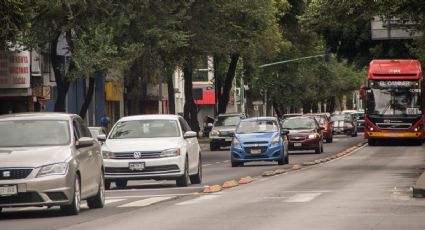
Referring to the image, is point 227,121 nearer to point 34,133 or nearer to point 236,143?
point 236,143

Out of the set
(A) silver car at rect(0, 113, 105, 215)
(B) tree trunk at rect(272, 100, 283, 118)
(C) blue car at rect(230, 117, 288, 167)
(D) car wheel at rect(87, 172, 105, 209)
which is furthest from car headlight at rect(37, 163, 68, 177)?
(B) tree trunk at rect(272, 100, 283, 118)

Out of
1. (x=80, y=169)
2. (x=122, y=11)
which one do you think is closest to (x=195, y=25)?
(x=122, y=11)

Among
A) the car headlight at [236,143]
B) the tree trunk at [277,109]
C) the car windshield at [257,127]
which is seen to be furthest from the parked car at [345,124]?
the car headlight at [236,143]

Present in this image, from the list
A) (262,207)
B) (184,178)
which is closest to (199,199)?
(262,207)

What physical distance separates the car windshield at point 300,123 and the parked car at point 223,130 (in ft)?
18.7

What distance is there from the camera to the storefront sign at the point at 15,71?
163 feet

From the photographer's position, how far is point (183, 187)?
88.2 feet

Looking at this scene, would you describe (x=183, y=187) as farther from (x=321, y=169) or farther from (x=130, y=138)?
(x=321, y=169)

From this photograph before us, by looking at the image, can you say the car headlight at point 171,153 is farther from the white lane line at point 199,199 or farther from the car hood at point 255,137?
the car hood at point 255,137

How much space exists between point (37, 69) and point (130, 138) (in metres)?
26.7

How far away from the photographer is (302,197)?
2212 centimetres

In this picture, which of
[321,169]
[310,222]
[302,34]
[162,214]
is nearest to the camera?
[310,222]

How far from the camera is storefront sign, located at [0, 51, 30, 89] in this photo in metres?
49.8

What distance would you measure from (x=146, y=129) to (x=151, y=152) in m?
1.05
